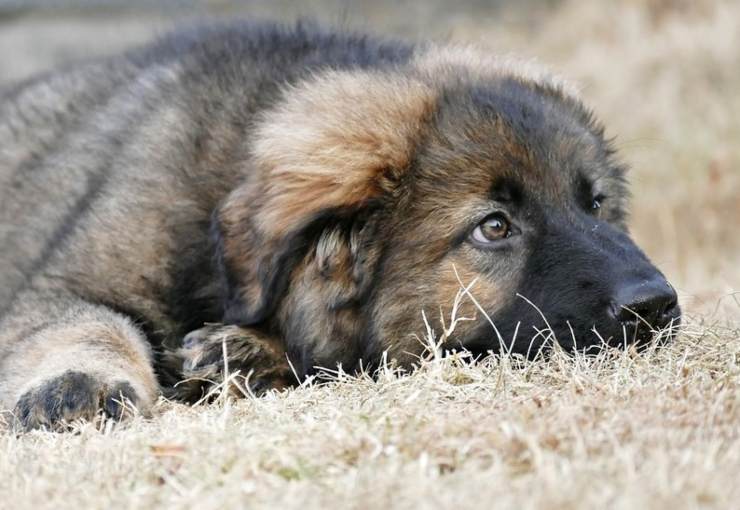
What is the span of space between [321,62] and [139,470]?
1.96m

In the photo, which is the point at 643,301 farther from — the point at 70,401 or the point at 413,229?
the point at 70,401

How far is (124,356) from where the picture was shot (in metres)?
3.51

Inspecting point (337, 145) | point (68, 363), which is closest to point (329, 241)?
point (337, 145)

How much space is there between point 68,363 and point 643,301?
1692 millimetres

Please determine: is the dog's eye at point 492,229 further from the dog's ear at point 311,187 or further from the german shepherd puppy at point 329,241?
the dog's ear at point 311,187

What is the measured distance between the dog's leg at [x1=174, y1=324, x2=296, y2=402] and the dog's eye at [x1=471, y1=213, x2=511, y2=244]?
0.72m

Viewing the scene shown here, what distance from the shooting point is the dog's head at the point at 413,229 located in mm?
3369

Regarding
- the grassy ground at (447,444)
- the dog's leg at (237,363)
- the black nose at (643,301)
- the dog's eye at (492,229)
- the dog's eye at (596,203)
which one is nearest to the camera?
the grassy ground at (447,444)

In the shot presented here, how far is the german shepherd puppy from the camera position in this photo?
3340 millimetres

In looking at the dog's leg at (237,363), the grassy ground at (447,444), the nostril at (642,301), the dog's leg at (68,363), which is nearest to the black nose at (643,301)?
the nostril at (642,301)

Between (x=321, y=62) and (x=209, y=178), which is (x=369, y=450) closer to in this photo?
(x=209, y=178)

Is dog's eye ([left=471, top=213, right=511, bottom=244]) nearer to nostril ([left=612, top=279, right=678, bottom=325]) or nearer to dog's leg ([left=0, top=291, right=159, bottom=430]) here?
nostril ([left=612, top=279, right=678, bottom=325])

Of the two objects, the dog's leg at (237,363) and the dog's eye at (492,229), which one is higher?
the dog's eye at (492,229)

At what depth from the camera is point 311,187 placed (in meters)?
3.47
